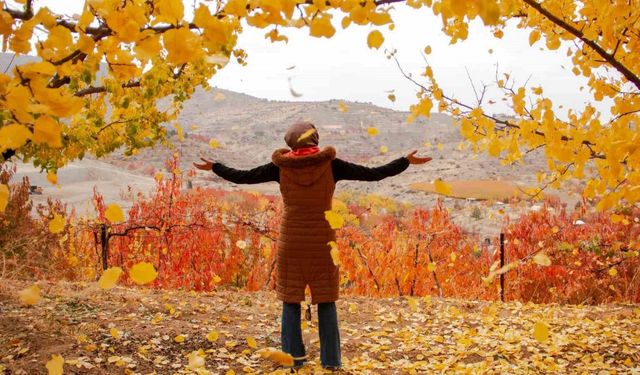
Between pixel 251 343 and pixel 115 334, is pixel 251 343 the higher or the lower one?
the lower one

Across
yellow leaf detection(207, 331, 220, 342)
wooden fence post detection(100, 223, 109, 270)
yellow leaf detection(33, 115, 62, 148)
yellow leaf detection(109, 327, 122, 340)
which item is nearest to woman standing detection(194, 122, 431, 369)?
yellow leaf detection(207, 331, 220, 342)

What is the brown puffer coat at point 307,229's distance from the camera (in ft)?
10.8

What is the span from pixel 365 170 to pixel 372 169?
4 centimetres

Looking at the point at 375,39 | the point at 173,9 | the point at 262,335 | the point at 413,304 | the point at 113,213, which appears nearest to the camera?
the point at 173,9

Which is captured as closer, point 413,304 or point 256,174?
point 256,174

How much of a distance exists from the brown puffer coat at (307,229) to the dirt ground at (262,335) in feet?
2.03

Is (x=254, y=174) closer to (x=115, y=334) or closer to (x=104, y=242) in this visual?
(x=115, y=334)

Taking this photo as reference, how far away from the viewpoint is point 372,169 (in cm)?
334

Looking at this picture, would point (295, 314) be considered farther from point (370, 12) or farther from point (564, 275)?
→ point (564, 275)

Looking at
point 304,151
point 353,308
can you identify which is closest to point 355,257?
point 353,308

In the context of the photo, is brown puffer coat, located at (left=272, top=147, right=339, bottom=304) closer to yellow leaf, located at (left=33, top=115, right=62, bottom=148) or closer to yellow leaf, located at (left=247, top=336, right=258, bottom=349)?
yellow leaf, located at (left=247, top=336, right=258, bottom=349)

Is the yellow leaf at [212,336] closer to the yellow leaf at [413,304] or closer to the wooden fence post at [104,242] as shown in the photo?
the yellow leaf at [413,304]

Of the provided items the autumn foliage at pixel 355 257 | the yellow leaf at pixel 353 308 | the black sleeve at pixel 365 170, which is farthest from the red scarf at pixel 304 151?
the autumn foliage at pixel 355 257

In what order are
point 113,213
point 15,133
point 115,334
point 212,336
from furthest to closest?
point 212,336
point 115,334
point 113,213
point 15,133
